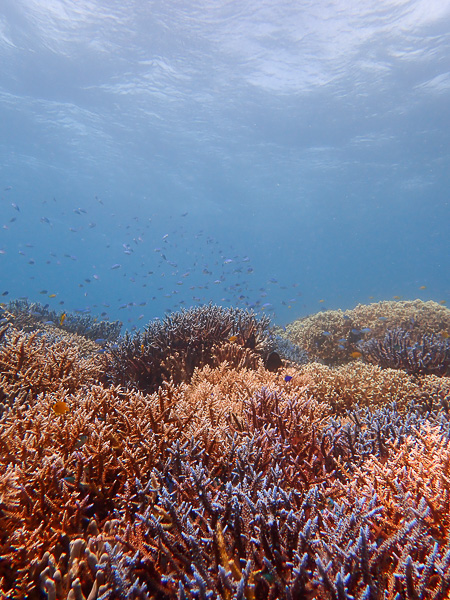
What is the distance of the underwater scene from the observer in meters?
1.70

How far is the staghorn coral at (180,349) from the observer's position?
602 cm

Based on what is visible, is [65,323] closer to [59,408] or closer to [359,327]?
[59,408]

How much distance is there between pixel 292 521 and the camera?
1.80 m

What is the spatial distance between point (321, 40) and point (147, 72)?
14135 millimetres

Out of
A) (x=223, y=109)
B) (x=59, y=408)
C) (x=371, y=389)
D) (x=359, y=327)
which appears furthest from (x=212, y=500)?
(x=223, y=109)

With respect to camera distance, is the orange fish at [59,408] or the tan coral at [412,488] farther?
the orange fish at [59,408]

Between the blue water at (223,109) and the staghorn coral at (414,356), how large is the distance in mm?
4825

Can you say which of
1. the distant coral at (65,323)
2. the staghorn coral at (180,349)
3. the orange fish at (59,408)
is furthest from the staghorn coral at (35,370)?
the distant coral at (65,323)

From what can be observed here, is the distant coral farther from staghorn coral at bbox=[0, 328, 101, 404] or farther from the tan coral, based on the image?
the tan coral

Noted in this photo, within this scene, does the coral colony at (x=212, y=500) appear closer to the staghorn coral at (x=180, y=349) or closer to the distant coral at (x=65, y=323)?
the staghorn coral at (x=180, y=349)

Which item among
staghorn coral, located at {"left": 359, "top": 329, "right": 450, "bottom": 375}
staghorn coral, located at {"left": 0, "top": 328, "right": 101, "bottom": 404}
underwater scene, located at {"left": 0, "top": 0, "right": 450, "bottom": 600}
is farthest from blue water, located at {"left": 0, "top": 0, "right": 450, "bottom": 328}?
staghorn coral, located at {"left": 0, "top": 328, "right": 101, "bottom": 404}

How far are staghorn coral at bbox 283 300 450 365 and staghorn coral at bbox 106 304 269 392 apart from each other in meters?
3.70

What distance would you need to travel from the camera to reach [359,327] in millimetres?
10844

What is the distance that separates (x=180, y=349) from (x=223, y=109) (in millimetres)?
31856
